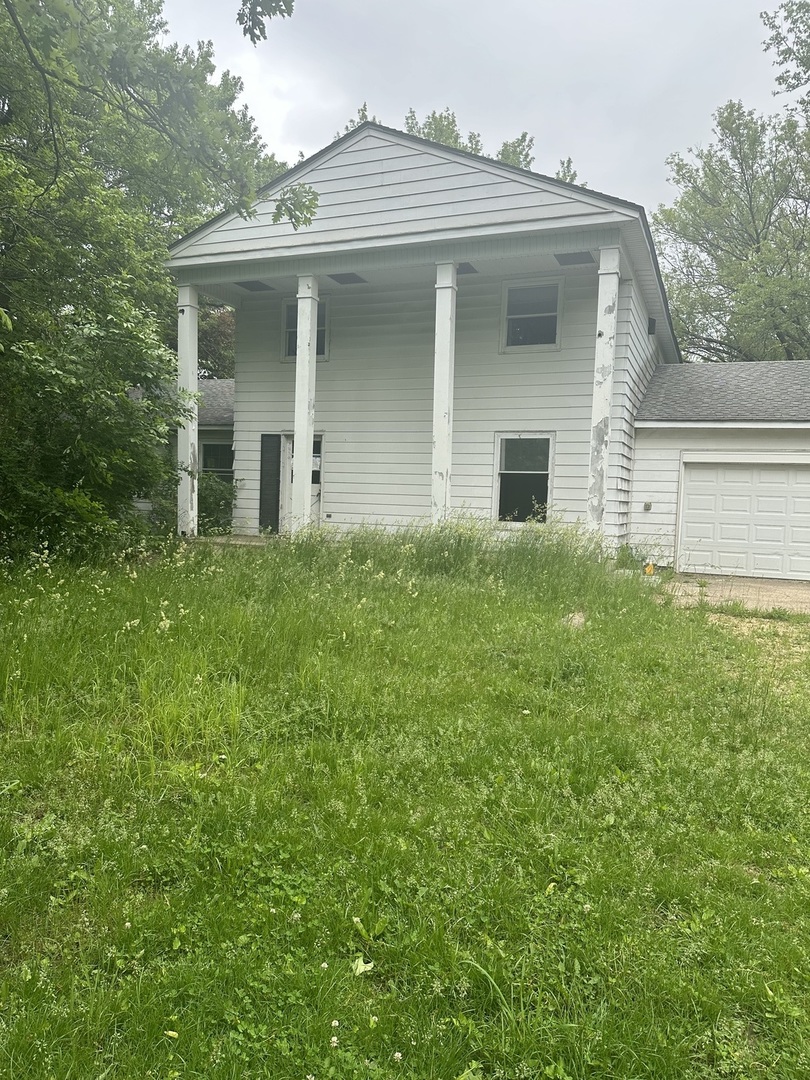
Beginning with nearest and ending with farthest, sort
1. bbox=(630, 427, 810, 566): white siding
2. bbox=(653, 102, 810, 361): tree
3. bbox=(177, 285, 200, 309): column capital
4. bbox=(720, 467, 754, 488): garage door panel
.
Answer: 1. bbox=(630, 427, 810, 566): white siding
2. bbox=(720, 467, 754, 488): garage door panel
3. bbox=(177, 285, 200, 309): column capital
4. bbox=(653, 102, 810, 361): tree

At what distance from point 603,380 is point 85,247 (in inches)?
353

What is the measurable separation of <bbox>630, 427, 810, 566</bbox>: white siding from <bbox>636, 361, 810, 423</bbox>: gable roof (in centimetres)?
29

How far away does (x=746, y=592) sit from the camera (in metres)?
8.82

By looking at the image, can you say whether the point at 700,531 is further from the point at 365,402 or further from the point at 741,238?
the point at 741,238

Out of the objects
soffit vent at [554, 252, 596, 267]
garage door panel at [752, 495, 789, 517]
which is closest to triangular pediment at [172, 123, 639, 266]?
soffit vent at [554, 252, 596, 267]

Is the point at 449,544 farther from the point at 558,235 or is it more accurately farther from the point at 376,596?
the point at 558,235

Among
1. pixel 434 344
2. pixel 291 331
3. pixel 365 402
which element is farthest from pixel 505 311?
pixel 291 331

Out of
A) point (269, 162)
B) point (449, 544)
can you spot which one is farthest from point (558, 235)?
point (269, 162)

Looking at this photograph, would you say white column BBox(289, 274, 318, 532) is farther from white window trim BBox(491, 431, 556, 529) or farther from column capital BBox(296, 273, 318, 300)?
white window trim BBox(491, 431, 556, 529)

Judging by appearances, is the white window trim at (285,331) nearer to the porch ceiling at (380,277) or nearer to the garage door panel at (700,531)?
the porch ceiling at (380,277)

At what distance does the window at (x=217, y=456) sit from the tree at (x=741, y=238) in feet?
55.9

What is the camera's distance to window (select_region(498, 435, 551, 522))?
10828 millimetres

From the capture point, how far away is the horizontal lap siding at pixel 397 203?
29.8 ft

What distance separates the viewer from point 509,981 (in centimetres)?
178
